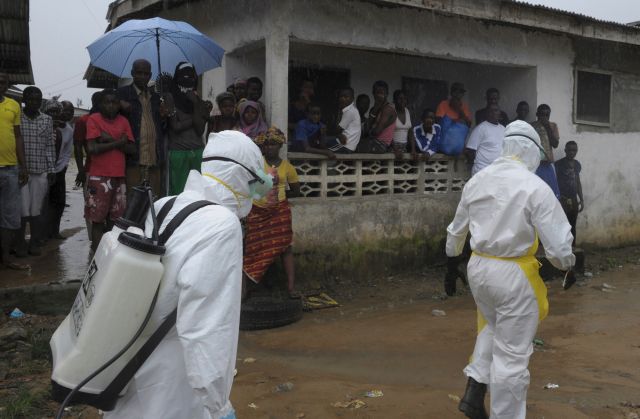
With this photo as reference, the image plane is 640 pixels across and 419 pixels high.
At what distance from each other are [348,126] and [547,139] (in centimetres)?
325

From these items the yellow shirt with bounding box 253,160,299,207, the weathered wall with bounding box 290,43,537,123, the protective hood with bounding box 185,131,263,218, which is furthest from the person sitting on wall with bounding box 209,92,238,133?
the protective hood with bounding box 185,131,263,218

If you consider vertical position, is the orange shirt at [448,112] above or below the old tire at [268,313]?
above

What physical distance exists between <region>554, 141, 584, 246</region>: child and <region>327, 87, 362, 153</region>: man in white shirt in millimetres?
3640

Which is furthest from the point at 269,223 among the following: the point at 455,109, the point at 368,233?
the point at 455,109

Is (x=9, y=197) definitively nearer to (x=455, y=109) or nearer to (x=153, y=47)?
(x=153, y=47)

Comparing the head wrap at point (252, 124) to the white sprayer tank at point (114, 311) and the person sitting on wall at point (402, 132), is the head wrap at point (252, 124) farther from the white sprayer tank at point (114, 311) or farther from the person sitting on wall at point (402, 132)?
the white sprayer tank at point (114, 311)

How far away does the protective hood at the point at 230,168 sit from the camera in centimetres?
224

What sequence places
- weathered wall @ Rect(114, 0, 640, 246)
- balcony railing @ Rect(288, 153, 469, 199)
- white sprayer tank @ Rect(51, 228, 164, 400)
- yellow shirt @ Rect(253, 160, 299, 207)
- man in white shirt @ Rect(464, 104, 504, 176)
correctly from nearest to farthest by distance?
white sprayer tank @ Rect(51, 228, 164, 400), yellow shirt @ Rect(253, 160, 299, 207), weathered wall @ Rect(114, 0, 640, 246), balcony railing @ Rect(288, 153, 469, 199), man in white shirt @ Rect(464, 104, 504, 176)

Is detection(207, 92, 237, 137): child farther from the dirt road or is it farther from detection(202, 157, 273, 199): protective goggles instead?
detection(202, 157, 273, 199): protective goggles

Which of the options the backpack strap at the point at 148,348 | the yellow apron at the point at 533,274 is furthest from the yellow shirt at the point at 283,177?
the backpack strap at the point at 148,348

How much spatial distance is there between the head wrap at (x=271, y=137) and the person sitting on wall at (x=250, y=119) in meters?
0.06

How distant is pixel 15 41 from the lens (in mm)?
8766

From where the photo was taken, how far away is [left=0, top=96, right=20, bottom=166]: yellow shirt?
5953mm

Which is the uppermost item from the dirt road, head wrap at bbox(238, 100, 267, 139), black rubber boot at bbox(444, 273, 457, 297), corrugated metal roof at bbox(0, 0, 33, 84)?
corrugated metal roof at bbox(0, 0, 33, 84)
